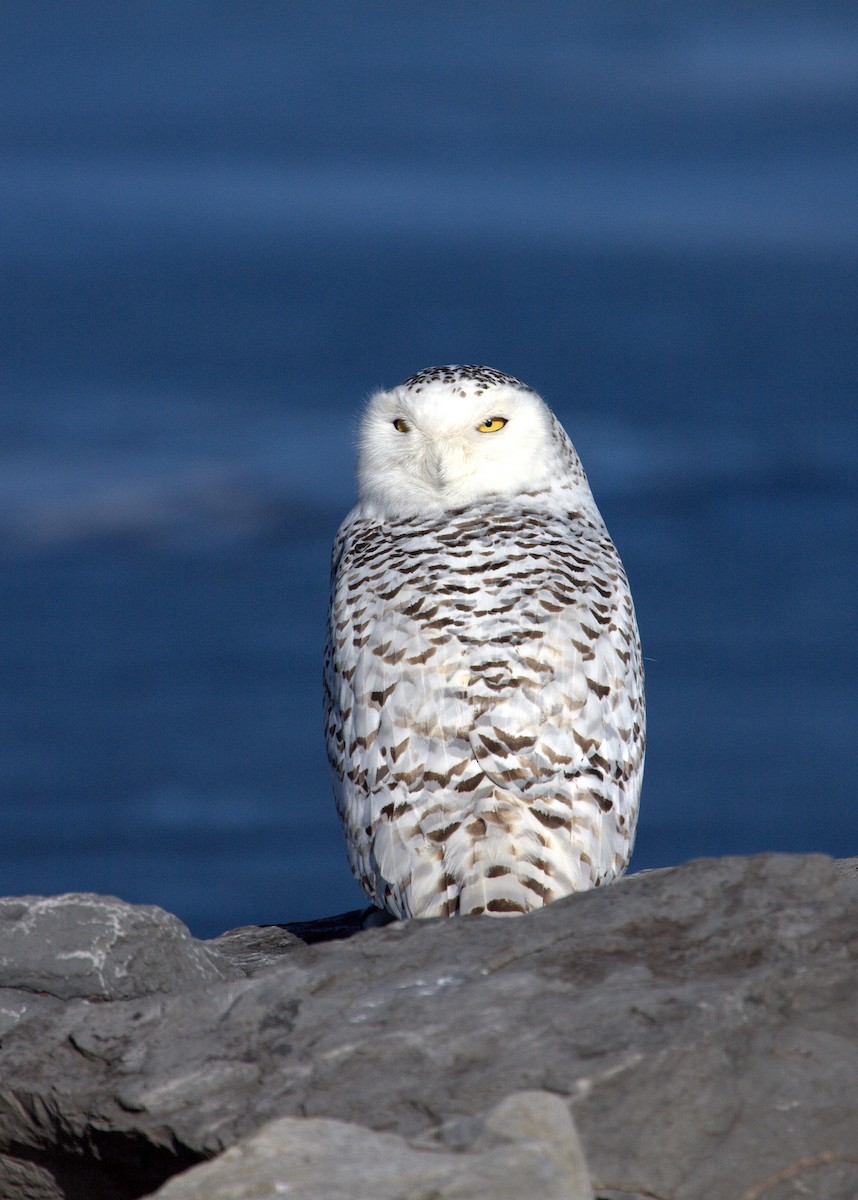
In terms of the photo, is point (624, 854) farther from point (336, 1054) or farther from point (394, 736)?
point (336, 1054)

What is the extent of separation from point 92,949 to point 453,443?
86.7 inches

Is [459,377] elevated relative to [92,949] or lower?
elevated

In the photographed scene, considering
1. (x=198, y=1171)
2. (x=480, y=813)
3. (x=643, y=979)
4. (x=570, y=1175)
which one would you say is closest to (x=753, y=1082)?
(x=643, y=979)

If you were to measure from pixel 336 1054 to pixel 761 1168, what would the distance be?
0.71 m

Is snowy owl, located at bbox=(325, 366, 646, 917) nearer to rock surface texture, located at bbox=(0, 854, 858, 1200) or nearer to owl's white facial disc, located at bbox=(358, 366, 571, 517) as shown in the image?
owl's white facial disc, located at bbox=(358, 366, 571, 517)

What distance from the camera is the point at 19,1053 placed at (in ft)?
9.21

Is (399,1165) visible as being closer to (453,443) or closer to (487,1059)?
(487,1059)

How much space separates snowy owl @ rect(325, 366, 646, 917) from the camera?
395 cm

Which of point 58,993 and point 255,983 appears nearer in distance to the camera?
point 255,983

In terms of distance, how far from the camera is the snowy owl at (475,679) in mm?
3945

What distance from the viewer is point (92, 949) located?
3.16 metres

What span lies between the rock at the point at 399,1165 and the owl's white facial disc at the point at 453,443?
296 cm

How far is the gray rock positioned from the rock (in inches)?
44.1

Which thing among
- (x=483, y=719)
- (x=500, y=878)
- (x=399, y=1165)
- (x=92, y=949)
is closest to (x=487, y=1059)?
(x=399, y=1165)
